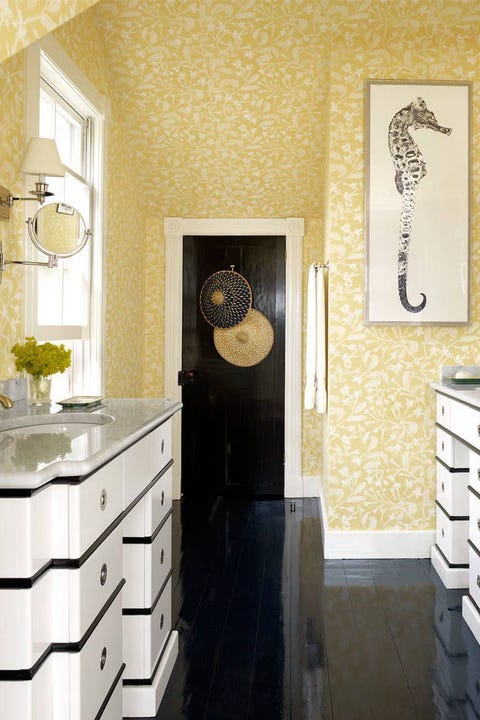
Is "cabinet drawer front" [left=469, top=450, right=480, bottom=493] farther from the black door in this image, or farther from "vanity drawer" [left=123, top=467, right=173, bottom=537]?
the black door

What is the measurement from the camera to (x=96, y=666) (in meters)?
1.46

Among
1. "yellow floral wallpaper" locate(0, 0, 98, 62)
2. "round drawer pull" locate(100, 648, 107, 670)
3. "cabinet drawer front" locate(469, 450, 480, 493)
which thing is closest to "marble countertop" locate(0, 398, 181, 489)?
"round drawer pull" locate(100, 648, 107, 670)

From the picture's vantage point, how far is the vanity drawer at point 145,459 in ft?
5.71

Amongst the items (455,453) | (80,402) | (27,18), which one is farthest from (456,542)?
(27,18)

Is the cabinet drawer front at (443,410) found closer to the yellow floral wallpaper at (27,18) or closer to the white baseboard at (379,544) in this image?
the white baseboard at (379,544)

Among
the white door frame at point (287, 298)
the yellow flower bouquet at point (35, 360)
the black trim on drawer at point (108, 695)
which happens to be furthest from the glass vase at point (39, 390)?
the white door frame at point (287, 298)

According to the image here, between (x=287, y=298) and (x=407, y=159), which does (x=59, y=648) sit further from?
(x=287, y=298)

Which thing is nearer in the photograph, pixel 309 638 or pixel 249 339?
pixel 309 638

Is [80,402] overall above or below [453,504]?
above

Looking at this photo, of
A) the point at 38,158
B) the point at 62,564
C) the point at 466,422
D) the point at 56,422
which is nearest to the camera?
the point at 62,564

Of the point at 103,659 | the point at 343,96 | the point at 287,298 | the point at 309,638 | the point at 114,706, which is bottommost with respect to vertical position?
the point at 309,638

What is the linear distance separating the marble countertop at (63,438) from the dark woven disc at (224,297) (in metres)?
2.38

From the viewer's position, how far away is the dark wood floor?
2039mm

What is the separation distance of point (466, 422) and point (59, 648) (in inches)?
78.2
